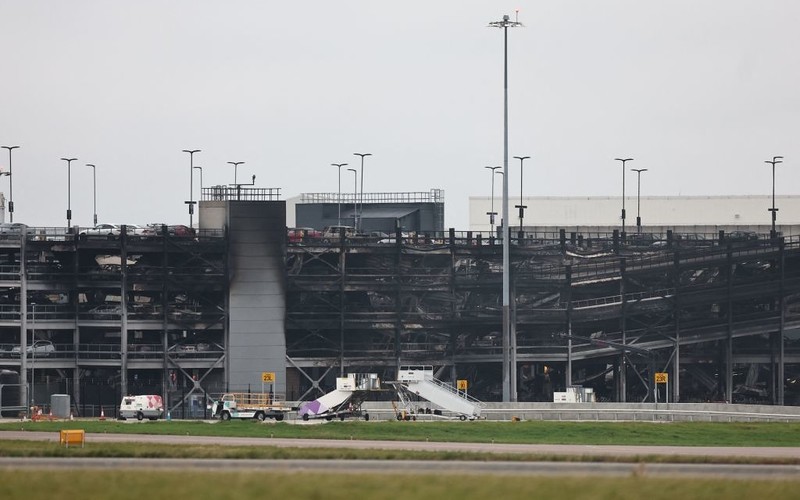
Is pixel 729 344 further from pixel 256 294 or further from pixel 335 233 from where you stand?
pixel 256 294

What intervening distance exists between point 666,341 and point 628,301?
573 cm

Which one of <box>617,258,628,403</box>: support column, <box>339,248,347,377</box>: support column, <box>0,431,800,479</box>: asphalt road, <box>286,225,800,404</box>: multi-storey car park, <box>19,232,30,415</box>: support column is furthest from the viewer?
<box>617,258,628,403</box>: support column

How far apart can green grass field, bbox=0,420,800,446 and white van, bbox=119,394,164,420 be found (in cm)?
1493

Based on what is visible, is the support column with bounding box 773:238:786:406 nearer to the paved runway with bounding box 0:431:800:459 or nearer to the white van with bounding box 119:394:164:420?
the white van with bounding box 119:394:164:420

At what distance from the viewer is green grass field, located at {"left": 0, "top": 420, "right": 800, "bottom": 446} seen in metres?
90.5

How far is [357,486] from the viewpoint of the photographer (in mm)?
55125

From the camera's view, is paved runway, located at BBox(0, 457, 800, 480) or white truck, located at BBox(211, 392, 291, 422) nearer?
paved runway, located at BBox(0, 457, 800, 480)

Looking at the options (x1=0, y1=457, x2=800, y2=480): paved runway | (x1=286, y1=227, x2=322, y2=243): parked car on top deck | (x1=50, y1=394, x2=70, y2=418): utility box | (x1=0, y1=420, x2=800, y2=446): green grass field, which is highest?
(x1=286, y1=227, x2=322, y2=243): parked car on top deck

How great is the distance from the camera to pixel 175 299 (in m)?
157

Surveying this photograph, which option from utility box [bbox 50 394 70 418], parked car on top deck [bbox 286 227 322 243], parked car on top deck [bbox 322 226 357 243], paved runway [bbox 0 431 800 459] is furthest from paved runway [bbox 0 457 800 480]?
parked car on top deck [bbox 286 227 322 243]

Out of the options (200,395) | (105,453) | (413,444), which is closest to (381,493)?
(105,453)

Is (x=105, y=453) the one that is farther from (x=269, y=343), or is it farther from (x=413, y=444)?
(x=269, y=343)

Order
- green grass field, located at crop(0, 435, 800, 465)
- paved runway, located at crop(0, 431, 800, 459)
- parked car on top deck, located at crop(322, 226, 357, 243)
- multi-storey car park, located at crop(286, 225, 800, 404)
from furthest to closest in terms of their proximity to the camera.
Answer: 1. parked car on top deck, located at crop(322, 226, 357, 243)
2. multi-storey car park, located at crop(286, 225, 800, 404)
3. paved runway, located at crop(0, 431, 800, 459)
4. green grass field, located at crop(0, 435, 800, 465)

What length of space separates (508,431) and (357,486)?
4512cm
